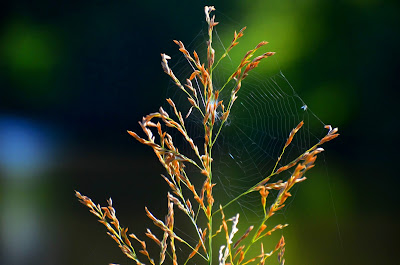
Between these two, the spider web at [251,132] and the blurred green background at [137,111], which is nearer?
the blurred green background at [137,111]

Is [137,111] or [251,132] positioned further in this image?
[137,111]

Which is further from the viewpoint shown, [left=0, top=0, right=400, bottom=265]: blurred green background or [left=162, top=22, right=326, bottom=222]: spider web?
[left=162, top=22, right=326, bottom=222]: spider web

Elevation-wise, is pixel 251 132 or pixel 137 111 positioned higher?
pixel 137 111
